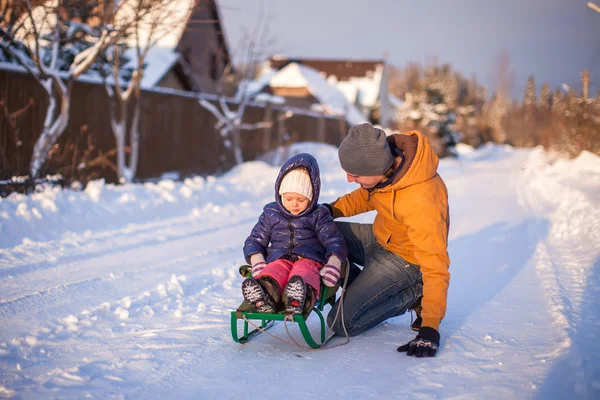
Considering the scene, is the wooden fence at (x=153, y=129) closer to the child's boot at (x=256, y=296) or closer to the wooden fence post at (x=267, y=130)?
the wooden fence post at (x=267, y=130)

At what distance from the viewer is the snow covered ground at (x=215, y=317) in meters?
3.06

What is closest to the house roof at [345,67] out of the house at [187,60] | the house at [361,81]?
the house at [361,81]

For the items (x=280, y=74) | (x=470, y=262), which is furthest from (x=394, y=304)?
(x=280, y=74)

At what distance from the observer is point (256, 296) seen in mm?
3533

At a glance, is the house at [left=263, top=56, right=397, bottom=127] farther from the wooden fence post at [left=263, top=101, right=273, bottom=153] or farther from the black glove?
the black glove

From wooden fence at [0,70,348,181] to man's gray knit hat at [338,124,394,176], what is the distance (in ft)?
20.8

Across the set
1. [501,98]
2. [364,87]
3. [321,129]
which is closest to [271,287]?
[321,129]

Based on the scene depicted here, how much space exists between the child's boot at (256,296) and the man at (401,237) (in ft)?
2.06

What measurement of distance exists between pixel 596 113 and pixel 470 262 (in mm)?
10751

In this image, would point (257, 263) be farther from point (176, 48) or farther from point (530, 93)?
point (530, 93)

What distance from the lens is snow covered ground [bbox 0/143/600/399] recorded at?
3.06 metres

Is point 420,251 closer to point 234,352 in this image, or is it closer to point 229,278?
point 234,352

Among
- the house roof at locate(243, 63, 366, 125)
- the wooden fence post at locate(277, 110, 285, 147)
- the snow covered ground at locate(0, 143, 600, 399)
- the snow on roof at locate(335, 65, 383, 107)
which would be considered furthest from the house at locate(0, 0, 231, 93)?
the snow on roof at locate(335, 65, 383, 107)

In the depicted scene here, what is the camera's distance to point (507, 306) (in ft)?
15.0
